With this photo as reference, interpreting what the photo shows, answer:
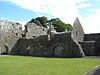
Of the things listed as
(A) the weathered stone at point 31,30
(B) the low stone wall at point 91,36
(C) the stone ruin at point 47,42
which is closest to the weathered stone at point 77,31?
(C) the stone ruin at point 47,42

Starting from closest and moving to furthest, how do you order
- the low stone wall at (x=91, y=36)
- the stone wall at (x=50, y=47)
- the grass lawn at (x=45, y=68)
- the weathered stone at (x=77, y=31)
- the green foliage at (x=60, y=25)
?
the grass lawn at (x=45, y=68) → the stone wall at (x=50, y=47) → the weathered stone at (x=77, y=31) → the low stone wall at (x=91, y=36) → the green foliage at (x=60, y=25)

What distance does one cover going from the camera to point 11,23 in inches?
1924

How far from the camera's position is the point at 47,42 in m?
43.7

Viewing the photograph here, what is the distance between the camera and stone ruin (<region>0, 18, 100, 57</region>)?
40.1 m

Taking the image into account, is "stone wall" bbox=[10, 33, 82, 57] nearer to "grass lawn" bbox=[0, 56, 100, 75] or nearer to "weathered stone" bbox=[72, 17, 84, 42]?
"weathered stone" bbox=[72, 17, 84, 42]

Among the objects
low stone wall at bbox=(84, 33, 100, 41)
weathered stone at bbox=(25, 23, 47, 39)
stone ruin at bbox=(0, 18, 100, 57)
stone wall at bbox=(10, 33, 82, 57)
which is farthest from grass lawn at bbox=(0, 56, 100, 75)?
weathered stone at bbox=(25, 23, 47, 39)

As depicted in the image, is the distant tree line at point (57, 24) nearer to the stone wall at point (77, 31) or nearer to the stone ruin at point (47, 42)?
the stone ruin at point (47, 42)

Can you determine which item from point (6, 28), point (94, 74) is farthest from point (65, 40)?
point (94, 74)

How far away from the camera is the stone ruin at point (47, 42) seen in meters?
40.1

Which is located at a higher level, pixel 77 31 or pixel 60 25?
pixel 60 25

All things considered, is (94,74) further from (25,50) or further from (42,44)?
(25,50)

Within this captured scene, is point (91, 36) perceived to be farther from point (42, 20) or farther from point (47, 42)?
point (42, 20)

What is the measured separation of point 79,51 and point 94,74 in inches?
858

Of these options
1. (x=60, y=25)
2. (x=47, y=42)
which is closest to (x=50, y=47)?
(x=47, y=42)
